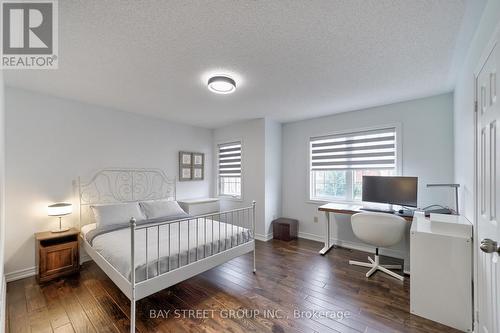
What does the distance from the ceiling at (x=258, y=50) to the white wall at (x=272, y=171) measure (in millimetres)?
1211

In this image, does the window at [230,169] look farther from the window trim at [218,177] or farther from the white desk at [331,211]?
the white desk at [331,211]

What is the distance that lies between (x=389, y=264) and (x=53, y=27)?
15.2 ft

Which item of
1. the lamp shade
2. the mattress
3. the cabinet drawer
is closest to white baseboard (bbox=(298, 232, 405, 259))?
the mattress

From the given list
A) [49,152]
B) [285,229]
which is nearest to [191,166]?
[49,152]

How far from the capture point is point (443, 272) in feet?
6.23

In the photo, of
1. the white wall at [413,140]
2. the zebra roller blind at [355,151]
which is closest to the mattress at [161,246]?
the white wall at [413,140]

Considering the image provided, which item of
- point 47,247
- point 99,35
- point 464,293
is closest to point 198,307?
point 47,247

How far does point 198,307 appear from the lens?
2119 mm

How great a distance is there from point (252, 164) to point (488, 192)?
3398 millimetres

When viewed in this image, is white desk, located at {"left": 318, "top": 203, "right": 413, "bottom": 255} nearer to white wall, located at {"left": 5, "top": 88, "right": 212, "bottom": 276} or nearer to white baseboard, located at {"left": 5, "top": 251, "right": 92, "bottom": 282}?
white wall, located at {"left": 5, "top": 88, "right": 212, "bottom": 276}

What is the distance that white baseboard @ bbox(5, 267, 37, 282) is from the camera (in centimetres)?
262

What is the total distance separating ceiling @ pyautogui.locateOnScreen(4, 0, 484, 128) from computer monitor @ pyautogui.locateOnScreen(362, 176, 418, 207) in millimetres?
1237

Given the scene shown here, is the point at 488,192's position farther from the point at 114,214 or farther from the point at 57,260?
the point at 57,260

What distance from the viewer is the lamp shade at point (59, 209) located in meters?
2.72
